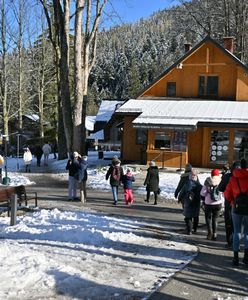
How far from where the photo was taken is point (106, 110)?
54938 mm

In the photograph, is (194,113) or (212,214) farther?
(194,113)

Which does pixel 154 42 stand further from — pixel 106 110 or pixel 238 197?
pixel 238 197

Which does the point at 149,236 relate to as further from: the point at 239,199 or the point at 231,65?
the point at 231,65

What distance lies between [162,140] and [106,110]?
91.3ft

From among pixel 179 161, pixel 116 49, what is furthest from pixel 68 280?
pixel 116 49

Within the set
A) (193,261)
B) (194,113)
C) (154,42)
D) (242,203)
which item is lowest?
(193,261)

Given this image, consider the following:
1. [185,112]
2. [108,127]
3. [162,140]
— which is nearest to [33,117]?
[108,127]

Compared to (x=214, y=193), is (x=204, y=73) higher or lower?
higher

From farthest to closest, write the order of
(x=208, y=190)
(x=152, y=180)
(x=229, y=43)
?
(x=229, y=43) < (x=152, y=180) < (x=208, y=190)

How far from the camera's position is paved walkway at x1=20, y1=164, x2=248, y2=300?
7312 mm

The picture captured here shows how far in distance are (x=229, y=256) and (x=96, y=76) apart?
10548 centimetres

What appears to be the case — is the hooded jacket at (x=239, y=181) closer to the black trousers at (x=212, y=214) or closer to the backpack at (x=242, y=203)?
the backpack at (x=242, y=203)

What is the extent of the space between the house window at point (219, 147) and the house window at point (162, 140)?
7.99ft

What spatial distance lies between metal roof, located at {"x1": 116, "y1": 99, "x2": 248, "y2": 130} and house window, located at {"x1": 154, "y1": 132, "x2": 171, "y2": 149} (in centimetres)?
103
